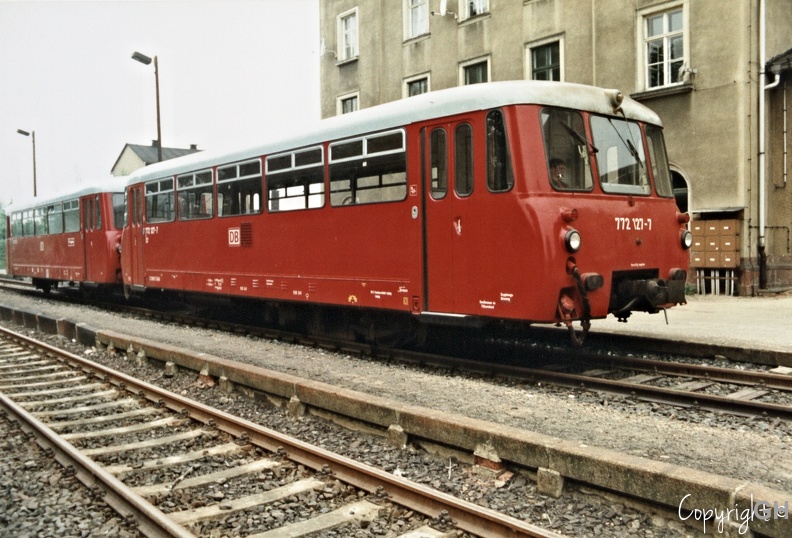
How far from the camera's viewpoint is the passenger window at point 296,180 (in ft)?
35.8

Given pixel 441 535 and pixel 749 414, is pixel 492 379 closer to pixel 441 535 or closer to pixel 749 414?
pixel 749 414

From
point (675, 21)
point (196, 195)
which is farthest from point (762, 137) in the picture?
point (196, 195)

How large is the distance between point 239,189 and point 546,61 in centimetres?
1190

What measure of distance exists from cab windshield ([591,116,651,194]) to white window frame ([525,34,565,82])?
12244 millimetres

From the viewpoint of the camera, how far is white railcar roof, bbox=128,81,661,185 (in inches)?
323

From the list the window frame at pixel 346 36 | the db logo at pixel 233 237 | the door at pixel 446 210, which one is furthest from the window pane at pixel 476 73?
the door at pixel 446 210

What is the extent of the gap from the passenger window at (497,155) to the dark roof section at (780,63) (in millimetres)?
12248

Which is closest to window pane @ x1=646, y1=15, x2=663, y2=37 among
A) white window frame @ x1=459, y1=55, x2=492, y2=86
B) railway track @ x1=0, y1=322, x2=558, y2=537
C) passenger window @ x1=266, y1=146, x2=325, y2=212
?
white window frame @ x1=459, y1=55, x2=492, y2=86

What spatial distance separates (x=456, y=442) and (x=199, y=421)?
2.74 meters

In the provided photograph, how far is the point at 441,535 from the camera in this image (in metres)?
4.27

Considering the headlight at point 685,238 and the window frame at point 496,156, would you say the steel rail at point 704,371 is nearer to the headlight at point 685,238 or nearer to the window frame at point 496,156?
the headlight at point 685,238

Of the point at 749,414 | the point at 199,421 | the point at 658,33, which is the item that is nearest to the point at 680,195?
the point at 658,33

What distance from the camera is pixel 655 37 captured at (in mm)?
18750

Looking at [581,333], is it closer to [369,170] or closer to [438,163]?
[438,163]
